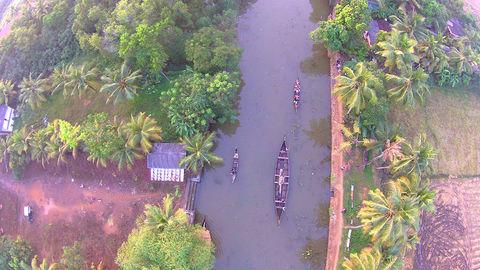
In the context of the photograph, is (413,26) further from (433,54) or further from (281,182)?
(281,182)

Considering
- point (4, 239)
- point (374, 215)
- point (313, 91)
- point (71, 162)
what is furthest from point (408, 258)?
point (4, 239)

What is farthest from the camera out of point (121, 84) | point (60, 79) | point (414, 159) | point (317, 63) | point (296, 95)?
point (317, 63)

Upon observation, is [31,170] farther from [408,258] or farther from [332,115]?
[408,258]

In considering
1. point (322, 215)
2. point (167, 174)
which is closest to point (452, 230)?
point (322, 215)

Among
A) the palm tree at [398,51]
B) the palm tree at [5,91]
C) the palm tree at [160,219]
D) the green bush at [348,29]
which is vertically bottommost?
the palm tree at [160,219]

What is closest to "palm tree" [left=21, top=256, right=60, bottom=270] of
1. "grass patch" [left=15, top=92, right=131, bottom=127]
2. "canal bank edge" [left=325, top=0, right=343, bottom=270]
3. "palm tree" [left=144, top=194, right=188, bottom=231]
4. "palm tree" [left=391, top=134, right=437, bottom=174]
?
"palm tree" [left=144, top=194, right=188, bottom=231]

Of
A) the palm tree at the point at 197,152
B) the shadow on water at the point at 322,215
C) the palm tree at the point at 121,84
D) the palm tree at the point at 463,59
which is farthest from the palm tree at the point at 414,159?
the palm tree at the point at 121,84

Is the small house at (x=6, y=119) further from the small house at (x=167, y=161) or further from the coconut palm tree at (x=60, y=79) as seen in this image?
the small house at (x=167, y=161)
